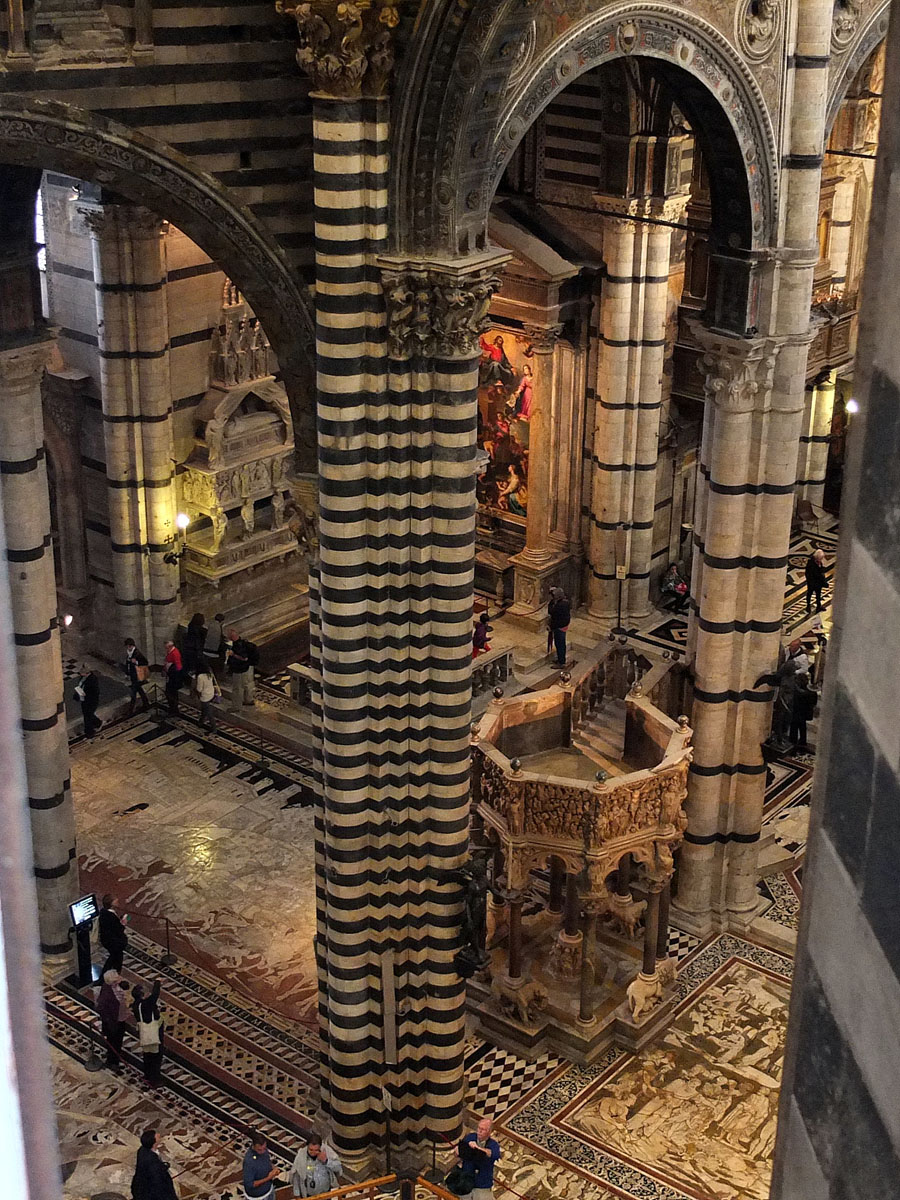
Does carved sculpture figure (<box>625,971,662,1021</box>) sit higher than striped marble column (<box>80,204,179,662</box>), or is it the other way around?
striped marble column (<box>80,204,179,662</box>)

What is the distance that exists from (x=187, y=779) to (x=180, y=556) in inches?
131

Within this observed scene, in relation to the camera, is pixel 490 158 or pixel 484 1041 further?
pixel 484 1041

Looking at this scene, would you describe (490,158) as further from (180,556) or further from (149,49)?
(180,556)

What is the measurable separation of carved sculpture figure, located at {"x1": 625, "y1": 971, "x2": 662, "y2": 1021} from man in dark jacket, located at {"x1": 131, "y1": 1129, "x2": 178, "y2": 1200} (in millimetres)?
4376

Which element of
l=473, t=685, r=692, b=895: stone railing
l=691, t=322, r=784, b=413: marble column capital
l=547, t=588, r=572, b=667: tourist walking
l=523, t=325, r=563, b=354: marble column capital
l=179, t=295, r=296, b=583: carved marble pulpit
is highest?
l=691, t=322, r=784, b=413: marble column capital

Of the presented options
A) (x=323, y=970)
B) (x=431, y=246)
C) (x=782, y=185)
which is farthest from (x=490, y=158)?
(x=323, y=970)

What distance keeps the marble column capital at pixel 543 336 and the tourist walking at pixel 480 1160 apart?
1087cm

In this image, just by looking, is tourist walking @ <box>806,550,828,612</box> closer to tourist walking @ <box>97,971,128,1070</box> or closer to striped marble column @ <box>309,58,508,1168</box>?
striped marble column @ <box>309,58,508,1168</box>

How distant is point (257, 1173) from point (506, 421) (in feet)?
39.5

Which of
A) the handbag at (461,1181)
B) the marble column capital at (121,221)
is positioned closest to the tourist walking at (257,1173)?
the handbag at (461,1181)

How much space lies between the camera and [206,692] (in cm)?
1992

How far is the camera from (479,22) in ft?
35.7

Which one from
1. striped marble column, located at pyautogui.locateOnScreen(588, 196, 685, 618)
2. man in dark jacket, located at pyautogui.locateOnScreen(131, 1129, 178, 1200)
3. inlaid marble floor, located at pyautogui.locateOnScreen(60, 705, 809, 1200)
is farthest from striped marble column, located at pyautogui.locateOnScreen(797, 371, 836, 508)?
man in dark jacket, located at pyautogui.locateOnScreen(131, 1129, 178, 1200)

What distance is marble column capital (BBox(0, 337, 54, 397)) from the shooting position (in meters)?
14.3
